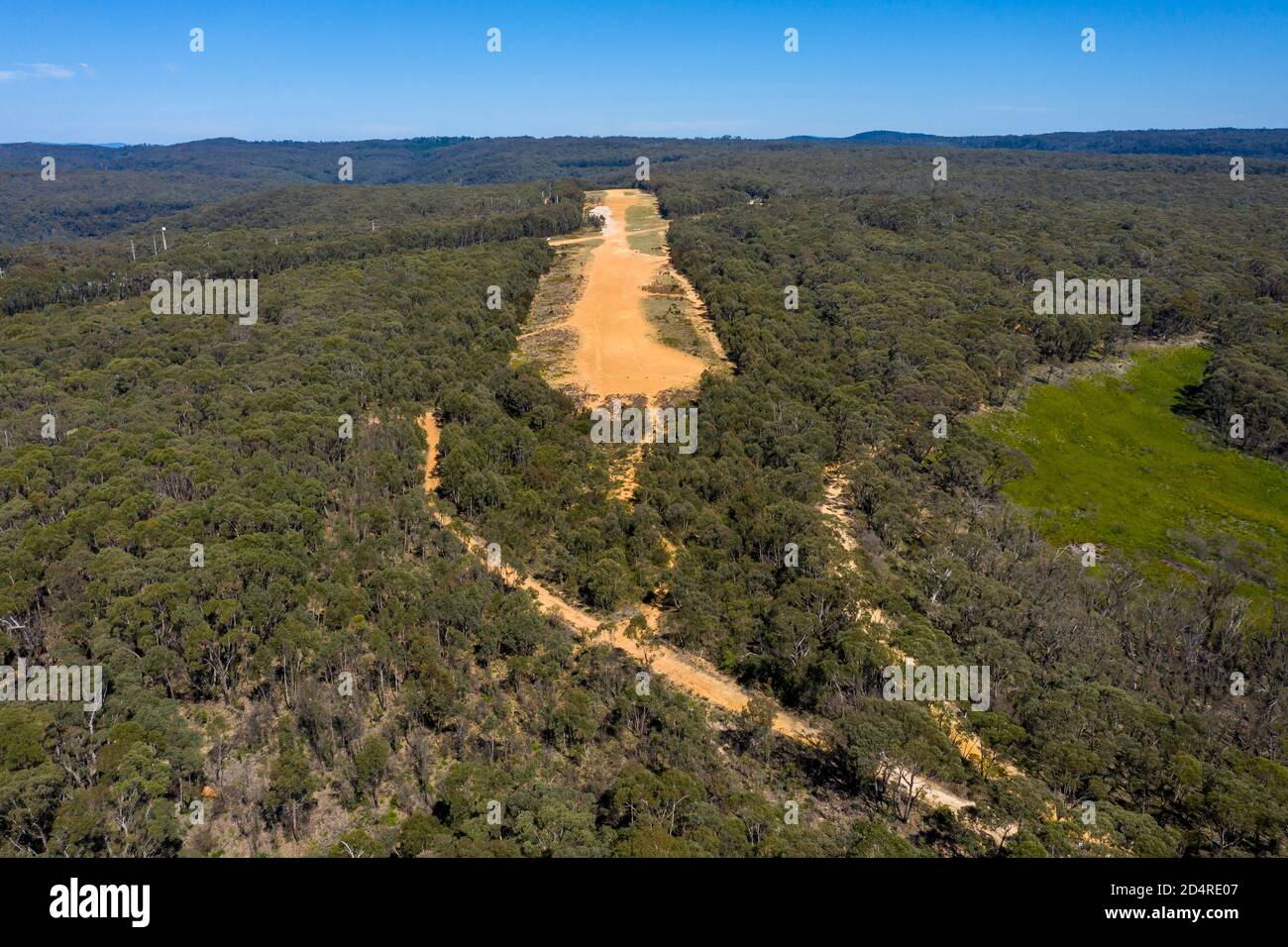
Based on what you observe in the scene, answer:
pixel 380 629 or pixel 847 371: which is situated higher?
pixel 847 371

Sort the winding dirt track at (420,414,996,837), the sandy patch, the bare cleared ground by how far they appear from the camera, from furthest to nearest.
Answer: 1. the bare cleared ground
2. the sandy patch
3. the winding dirt track at (420,414,996,837)

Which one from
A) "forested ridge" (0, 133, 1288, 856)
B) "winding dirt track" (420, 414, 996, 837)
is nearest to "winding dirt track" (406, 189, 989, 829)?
"winding dirt track" (420, 414, 996, 837)

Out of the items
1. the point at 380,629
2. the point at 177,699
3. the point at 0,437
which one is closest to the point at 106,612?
the point at 177,699

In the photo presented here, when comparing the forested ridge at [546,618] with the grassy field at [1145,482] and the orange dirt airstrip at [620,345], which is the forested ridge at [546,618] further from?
the orange dirt airstrip at [620,345]

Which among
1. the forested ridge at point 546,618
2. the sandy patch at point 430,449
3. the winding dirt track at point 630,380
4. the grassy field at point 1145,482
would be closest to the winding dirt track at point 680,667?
the winding dirt track at point 630,380

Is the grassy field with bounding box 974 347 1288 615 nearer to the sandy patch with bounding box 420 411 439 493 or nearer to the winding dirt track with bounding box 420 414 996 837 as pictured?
the winding dirt track with bounding box 420 414 996 837
